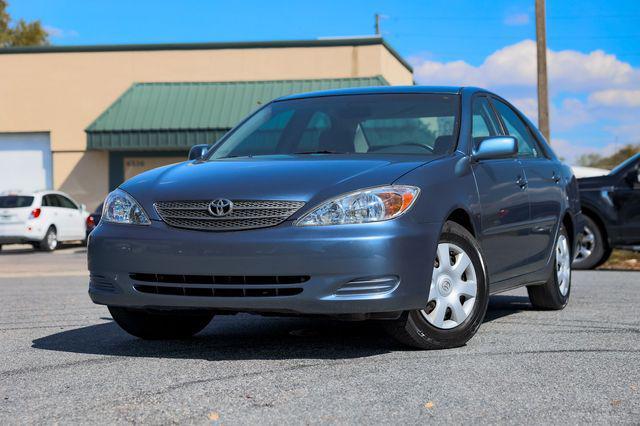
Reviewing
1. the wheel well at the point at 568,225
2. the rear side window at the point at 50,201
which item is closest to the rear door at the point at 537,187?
the wheel well at the point at 568,225

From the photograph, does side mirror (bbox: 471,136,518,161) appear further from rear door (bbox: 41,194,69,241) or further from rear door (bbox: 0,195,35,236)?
rear door (bbox: 41,194,69,241)

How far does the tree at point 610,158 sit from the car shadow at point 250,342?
2077 inches

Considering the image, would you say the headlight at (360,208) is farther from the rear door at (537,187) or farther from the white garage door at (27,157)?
the white garage door at (27,157)

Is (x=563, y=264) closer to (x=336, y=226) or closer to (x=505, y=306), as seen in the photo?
(x=505, y=306)

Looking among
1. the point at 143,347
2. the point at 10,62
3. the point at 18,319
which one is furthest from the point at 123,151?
the point at 143,347

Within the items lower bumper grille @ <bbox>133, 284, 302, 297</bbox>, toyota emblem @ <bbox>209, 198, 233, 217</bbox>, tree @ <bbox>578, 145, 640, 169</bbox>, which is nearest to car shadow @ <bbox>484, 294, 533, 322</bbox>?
lower bumper grille @ <bbox>133, 284, 302, 297</bbox>

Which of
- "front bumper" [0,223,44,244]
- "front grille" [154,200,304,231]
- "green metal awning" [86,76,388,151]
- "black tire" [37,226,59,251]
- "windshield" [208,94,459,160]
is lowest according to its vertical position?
"black tire" [37,226,59,251]

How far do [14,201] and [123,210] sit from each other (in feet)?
65.3

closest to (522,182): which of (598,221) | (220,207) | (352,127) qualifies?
(352,127)

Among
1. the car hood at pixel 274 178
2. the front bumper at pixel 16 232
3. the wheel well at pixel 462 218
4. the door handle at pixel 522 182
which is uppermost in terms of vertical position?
the car hood at pixel 274 178

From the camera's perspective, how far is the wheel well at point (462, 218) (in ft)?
19.9

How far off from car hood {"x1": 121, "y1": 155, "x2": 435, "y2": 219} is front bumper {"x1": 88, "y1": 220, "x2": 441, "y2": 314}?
0.67ft

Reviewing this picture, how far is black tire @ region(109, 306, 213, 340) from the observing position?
245 inches

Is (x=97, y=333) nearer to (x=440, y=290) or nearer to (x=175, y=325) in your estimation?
(x=175, y=325)
